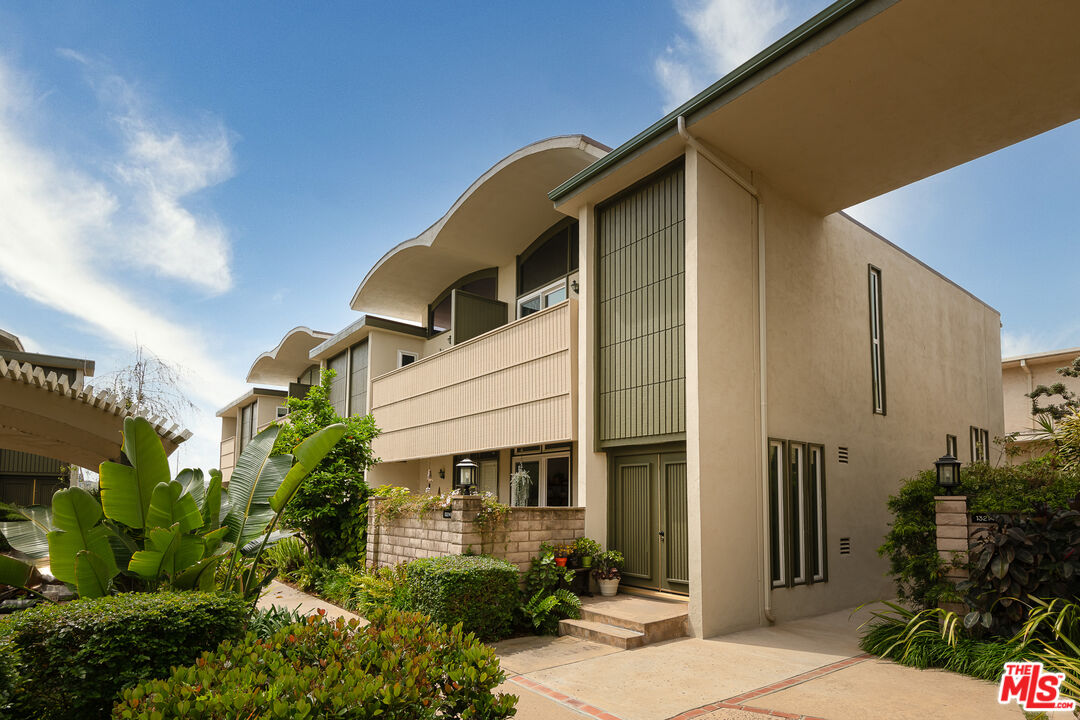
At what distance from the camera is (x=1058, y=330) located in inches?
991

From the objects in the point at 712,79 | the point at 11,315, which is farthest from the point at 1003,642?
the point at 11,315

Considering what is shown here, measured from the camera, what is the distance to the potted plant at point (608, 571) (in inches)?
403

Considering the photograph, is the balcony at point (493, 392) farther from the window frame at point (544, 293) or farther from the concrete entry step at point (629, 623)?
the concrete entry step at point (629, 623)

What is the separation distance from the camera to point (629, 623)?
864 cm

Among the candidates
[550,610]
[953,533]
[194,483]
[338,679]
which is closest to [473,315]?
[550,610]

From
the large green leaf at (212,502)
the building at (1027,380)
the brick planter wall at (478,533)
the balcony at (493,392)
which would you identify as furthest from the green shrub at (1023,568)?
the building at (1027,380)

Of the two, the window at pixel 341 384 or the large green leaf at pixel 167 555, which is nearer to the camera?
the large green leaf at pixel 167 555

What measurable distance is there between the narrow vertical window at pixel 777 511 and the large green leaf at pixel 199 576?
761 centimetres

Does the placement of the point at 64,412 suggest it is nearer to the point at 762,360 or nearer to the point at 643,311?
the point at 643,311

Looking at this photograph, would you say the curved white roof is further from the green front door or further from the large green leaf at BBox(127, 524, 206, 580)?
the large green leaf at BBox(127, 524, 206, 580)

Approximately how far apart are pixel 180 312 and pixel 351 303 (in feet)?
15.0

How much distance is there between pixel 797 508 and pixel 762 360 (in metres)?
2.56

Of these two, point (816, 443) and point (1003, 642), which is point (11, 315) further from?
point (1003, 642)

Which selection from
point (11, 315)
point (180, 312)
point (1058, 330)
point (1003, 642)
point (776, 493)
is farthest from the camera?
point (1058, 330)
